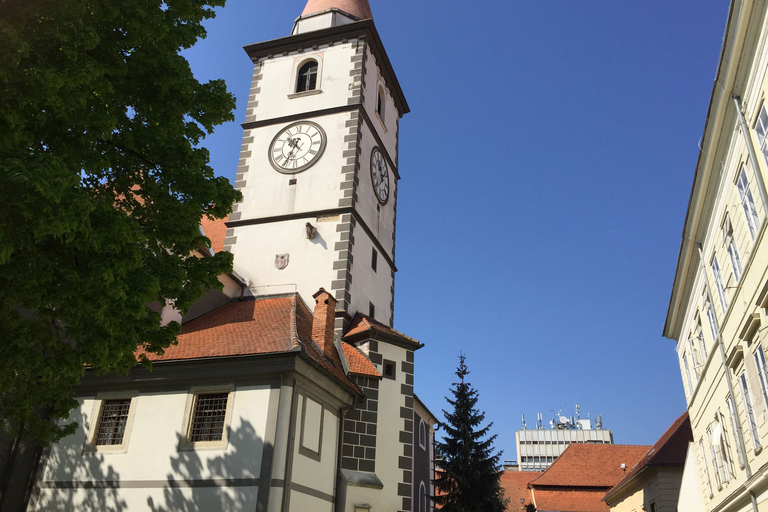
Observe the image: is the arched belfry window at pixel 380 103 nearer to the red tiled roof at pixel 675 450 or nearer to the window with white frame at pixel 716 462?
the window with white frame at pixel 716 462

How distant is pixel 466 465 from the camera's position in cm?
2267

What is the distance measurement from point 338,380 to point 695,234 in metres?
9.96

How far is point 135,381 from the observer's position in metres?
15.4

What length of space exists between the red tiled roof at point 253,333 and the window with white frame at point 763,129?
31.7ft

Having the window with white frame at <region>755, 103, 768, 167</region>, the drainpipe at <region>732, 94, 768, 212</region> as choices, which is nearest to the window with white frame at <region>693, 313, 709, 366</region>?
the drainpipe at <region>732, 94, 768, 212</region>

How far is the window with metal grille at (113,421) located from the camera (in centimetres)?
1517

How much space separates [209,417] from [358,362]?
4.87 m

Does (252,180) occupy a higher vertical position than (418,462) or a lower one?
higher

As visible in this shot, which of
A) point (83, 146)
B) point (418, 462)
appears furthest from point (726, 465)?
point (83, 146)

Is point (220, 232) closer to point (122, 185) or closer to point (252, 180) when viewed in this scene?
point (252, 180)

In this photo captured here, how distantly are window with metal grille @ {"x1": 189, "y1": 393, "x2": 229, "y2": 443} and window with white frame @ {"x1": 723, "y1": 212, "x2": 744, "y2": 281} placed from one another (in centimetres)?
1132

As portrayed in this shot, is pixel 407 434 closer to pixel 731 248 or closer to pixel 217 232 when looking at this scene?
pixel 731 248

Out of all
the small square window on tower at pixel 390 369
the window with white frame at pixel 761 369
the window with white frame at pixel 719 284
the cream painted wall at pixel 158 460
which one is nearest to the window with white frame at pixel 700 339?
the window with white frame at pixel 719 284

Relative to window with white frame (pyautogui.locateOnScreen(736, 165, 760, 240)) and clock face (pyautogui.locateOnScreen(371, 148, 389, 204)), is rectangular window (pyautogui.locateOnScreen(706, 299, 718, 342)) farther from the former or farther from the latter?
clock face (pyautogui.locateOnScreen(371, 148, 389, 204))
